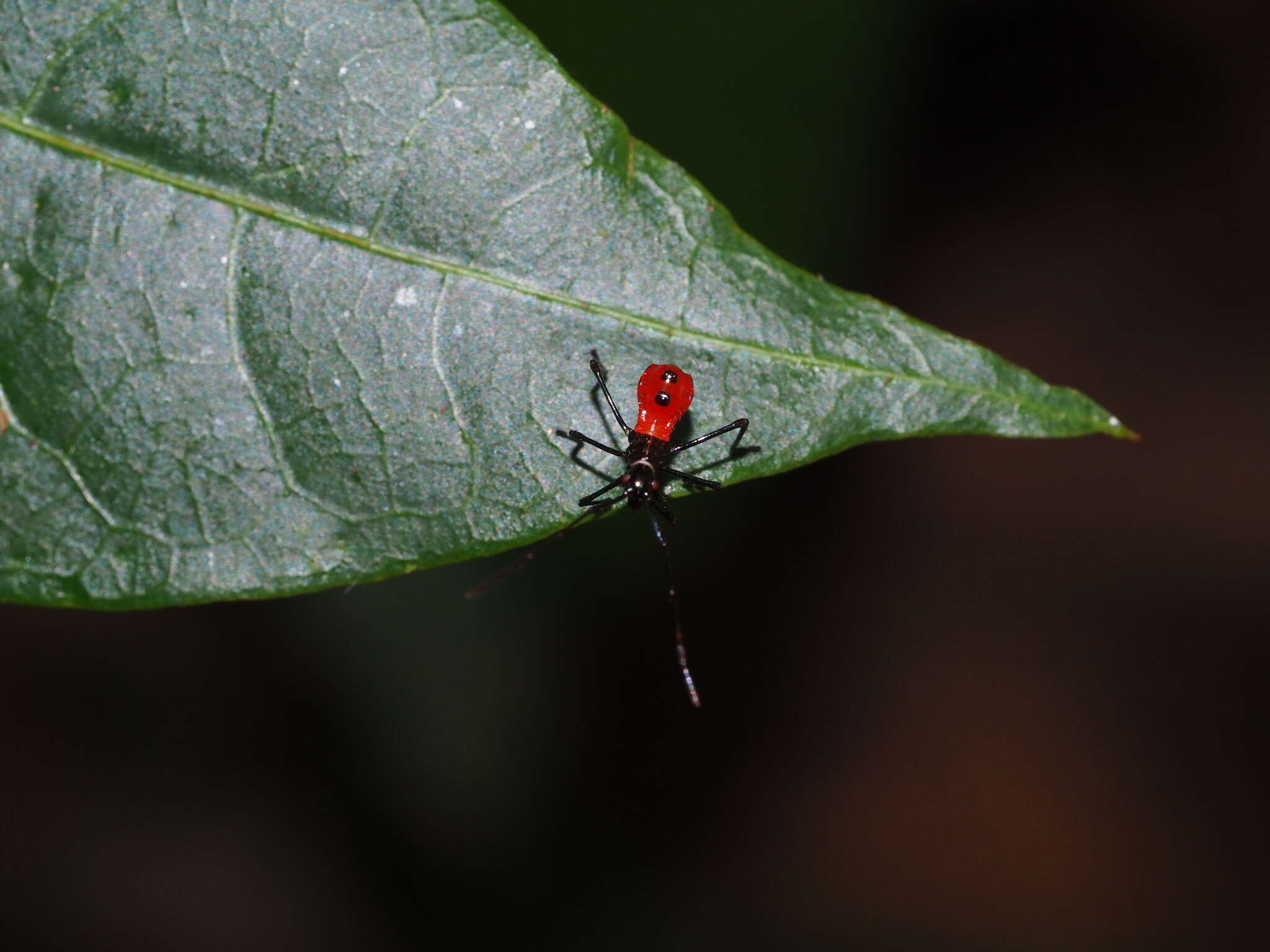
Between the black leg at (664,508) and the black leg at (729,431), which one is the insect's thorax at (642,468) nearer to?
the black leg at (729,431)

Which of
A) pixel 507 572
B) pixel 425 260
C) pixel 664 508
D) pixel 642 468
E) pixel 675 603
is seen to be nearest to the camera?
pixel 425 260

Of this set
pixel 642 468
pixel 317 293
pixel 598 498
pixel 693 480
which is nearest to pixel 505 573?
pixel 642 468

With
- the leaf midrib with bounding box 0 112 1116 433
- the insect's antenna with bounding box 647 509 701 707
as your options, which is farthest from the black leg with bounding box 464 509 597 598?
the leaf midrib with bounding box 0 112 1116 433

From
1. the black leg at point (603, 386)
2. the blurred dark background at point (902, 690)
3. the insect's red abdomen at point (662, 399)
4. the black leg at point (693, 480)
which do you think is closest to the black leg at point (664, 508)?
the black leg at point (693, 480)

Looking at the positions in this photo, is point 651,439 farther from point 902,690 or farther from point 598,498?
point 902,690

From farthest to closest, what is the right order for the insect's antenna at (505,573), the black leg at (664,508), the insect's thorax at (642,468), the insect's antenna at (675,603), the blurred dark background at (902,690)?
1. the blurred dark background at (902,690)
2. the insect's antenna at (505,573)
3. the black leg at (664,508)
4. the insect's antenna at (675,603)
5. the insect's thorax at (642,468)

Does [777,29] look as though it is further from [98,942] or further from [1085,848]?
[98,942]

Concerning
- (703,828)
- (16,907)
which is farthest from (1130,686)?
(16,907)
